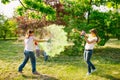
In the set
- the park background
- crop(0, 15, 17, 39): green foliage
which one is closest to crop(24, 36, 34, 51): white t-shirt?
the park background

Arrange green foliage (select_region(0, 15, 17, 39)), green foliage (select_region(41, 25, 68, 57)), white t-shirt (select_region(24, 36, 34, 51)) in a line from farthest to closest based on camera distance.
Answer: green foliage (select_region(0, 15, 17, 39)) → white t-shirt (select_region(24, 36, 34, 51)) → green foliage (select_region(41, 25, 68, 57))

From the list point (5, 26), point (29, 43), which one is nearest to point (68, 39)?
point (29, 43)

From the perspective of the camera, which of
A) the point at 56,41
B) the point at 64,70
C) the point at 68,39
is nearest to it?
the point at 56,41

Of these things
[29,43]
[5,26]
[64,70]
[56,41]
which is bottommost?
[64,70]

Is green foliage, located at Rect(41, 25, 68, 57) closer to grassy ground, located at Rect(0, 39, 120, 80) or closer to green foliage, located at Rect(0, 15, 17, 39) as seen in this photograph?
grassy ground, located at Rect(0, 39, 120, 80)

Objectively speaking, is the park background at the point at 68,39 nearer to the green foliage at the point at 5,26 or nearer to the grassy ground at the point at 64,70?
the grassy ground at the point at 64,70

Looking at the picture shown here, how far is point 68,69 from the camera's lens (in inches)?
553

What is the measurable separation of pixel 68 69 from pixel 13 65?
9.85ft

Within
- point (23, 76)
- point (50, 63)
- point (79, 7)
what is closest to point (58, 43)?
point (23, 76)

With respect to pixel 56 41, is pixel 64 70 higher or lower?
lower

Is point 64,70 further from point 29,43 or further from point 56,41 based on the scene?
point 56,41

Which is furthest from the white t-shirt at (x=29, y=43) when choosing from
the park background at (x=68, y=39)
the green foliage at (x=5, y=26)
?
the green foliage at (x=5, y=26)

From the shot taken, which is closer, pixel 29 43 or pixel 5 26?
pixel 29 43

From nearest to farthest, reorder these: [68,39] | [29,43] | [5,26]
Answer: [29,43] → [68,39] → [5,26]
